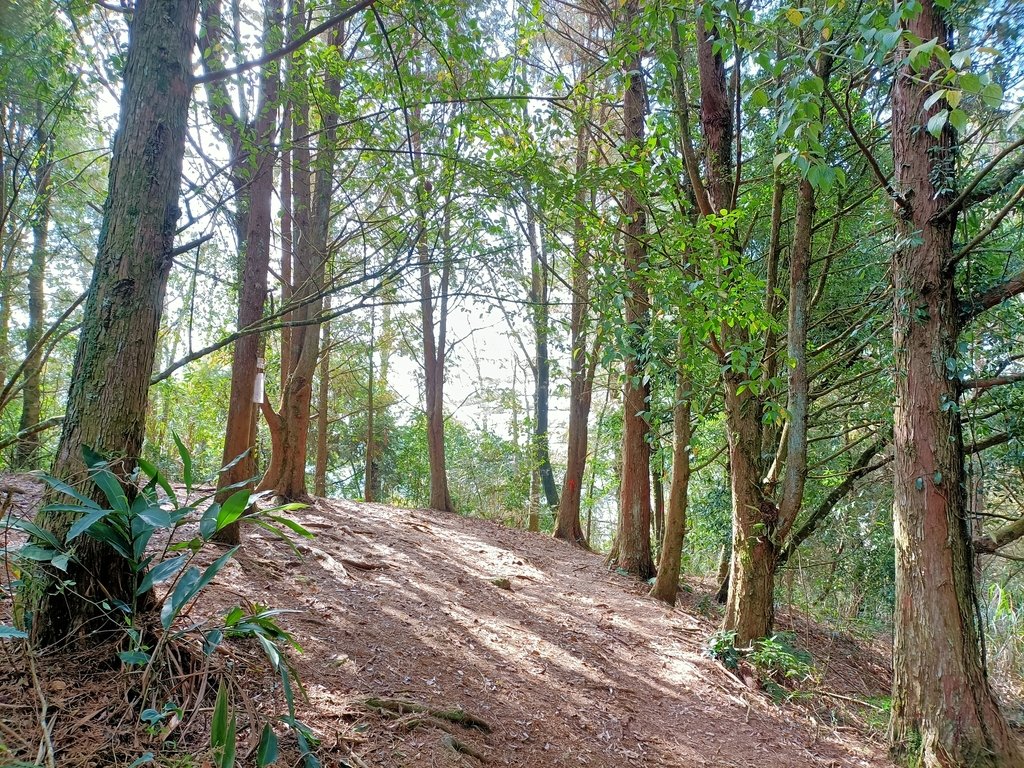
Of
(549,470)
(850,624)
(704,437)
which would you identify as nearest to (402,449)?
(549,470)

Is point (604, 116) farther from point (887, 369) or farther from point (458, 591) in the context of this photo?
point (458, 591)

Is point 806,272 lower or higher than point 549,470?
higher

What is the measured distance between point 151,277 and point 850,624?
28.1ft

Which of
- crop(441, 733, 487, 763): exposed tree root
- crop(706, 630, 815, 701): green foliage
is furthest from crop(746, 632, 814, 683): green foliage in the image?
crop(441, 733, 487, 763): exposed tree root

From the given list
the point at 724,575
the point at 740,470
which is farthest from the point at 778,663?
the point at 724,575

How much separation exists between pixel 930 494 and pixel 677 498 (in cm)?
284

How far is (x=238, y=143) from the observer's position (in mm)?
4199

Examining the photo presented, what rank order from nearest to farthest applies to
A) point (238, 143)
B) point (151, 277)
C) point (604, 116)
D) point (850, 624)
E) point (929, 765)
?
point (151, 277), point (929, 765), point (238, 143), point (850, 624), point (604, 116)

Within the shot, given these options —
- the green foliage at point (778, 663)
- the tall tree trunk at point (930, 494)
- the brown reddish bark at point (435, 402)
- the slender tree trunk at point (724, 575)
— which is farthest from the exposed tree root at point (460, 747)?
the brown reddish bark at point (435, 402)

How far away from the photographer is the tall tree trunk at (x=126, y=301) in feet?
7.02

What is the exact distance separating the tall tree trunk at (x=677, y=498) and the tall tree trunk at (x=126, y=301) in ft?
15.5

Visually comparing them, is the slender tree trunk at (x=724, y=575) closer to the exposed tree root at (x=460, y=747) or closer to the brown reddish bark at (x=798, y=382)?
the brown reddish bark at (x=798, y=382)

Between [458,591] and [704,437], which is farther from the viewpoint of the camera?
[704,437]

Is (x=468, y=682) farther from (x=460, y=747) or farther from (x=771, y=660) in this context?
(x=771, y=660)
